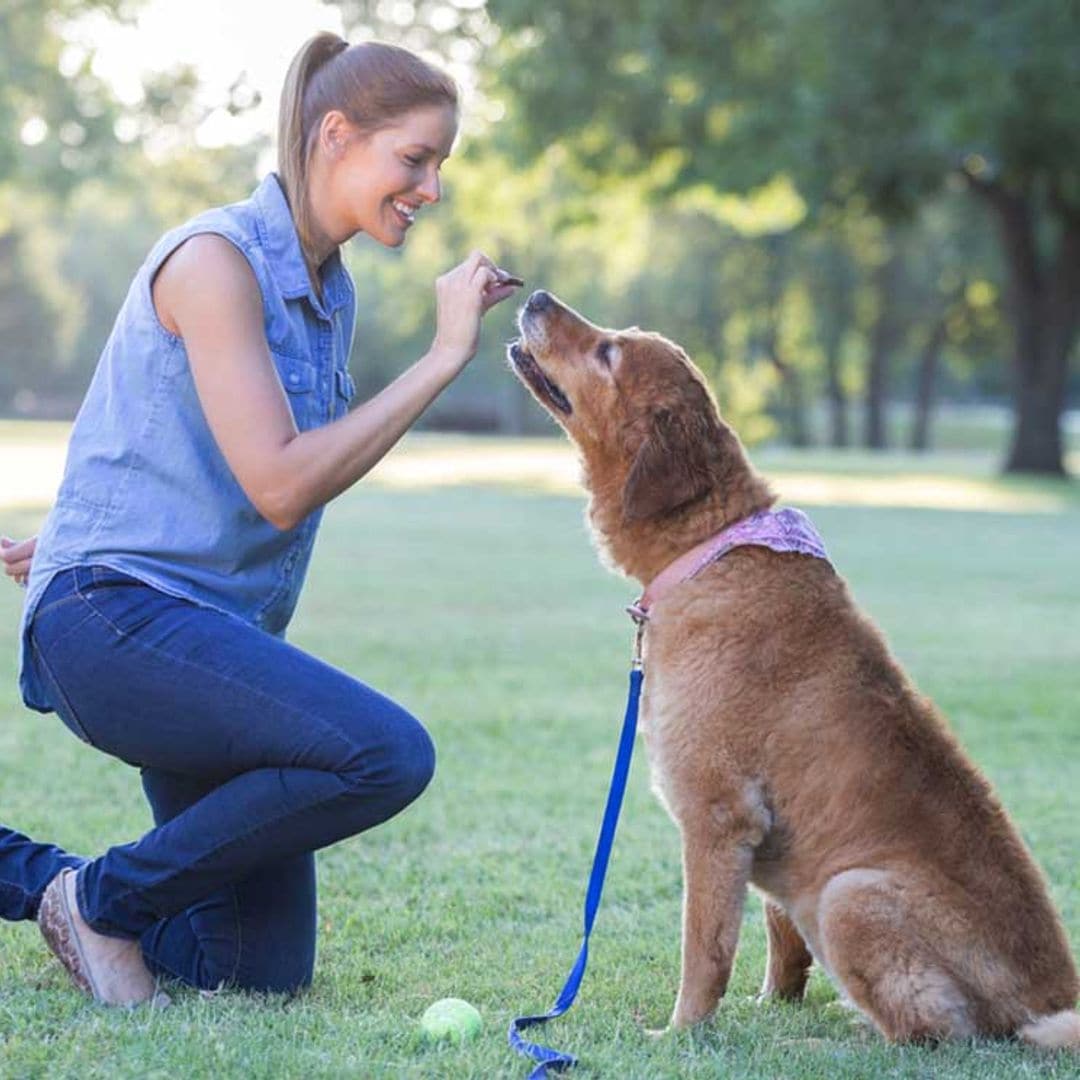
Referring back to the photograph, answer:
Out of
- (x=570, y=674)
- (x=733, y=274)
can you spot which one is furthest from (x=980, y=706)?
(x=733, y=274)

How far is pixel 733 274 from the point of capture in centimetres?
6081

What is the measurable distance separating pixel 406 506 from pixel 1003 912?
836 inches

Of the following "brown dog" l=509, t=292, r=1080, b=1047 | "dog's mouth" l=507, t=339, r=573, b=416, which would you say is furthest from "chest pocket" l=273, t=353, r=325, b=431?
"brown dog" l=509, t=292, r=1080, b=1047

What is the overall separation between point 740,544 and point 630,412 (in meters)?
0.49

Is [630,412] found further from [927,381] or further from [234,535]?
[927,381]

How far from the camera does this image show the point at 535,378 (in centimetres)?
492

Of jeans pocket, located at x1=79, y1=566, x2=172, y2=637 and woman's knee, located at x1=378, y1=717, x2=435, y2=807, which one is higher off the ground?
jeans pocket, located at x1=79, y1=566, x2=172, y2=637

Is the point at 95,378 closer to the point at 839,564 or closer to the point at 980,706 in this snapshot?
the point at 980,706

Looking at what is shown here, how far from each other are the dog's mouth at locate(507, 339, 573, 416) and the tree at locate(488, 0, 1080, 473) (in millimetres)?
22162

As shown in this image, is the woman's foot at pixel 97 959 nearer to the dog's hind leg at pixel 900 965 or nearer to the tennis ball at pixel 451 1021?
the tennis ball at pixel 451 1021

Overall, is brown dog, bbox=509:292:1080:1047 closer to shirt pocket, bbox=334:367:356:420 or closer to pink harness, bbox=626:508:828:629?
pink harness, bbox=626:508:828:629

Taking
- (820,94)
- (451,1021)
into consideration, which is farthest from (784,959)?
(820,94)

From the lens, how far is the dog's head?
15.1 feet

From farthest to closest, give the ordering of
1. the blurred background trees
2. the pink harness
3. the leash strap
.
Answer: the blurred background trees < the pink harness < the leash strap
